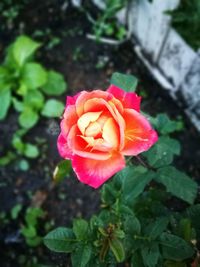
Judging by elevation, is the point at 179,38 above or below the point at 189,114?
above

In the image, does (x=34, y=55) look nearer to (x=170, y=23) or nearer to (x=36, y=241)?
(x=170, y=23)

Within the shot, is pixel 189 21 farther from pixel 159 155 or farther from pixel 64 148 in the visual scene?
pixel 64 148

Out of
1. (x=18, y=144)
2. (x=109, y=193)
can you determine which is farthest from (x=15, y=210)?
(x=109, y=193)

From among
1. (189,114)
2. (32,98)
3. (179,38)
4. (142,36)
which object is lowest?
(32,98)

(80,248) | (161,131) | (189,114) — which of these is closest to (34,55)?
(189,114)

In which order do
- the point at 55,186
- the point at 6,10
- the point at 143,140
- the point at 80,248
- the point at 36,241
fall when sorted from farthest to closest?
the point at 6,10 → the point at 55,186 → the point at 36,241 → the point at 80,248 → the point at 143,140

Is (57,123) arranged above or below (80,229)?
below

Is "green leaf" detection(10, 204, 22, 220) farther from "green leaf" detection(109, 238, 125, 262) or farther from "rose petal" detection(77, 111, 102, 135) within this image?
"rose petal" detection(77, 111, 102, 135)
